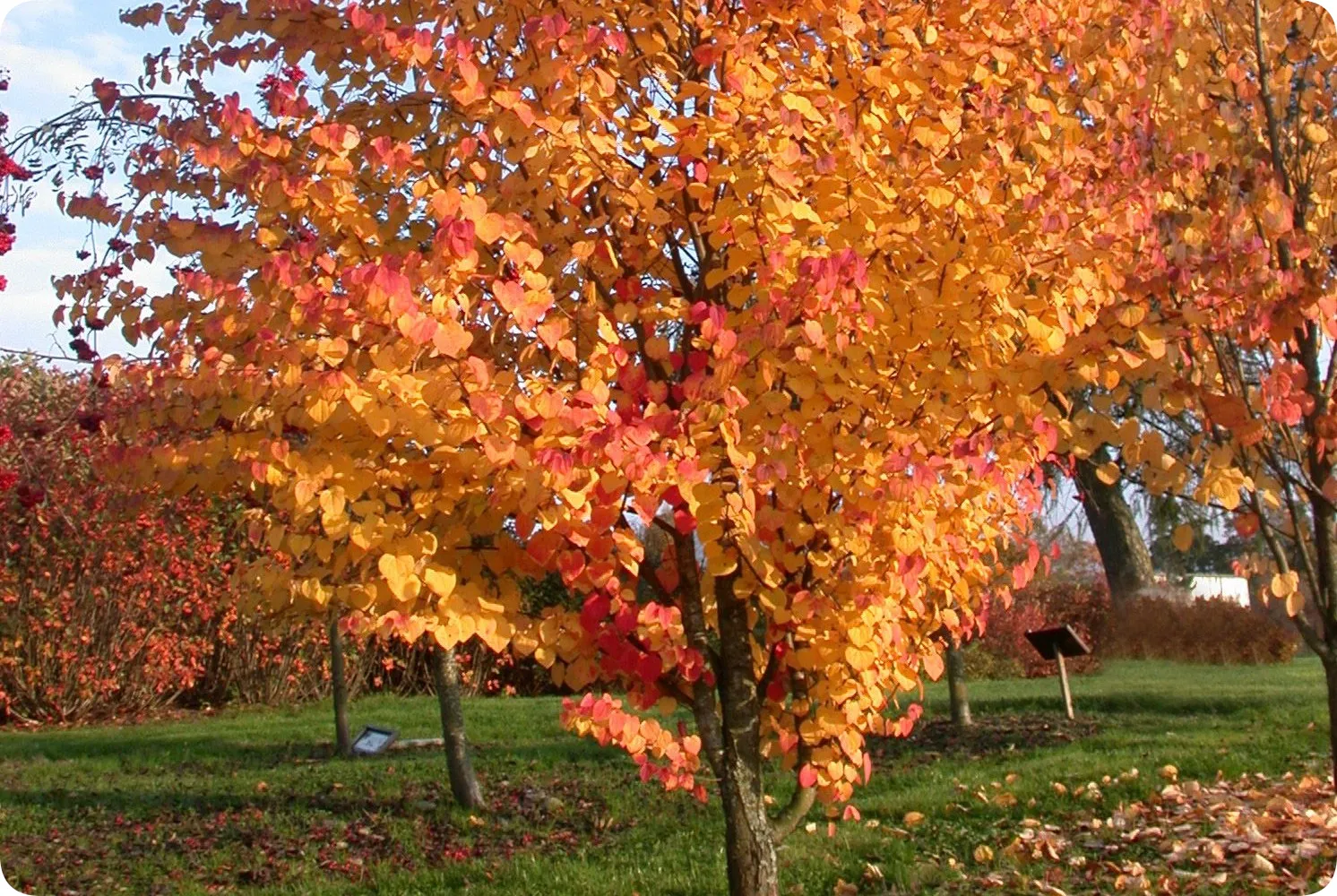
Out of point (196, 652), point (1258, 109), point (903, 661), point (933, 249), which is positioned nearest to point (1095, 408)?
point (933, 249)

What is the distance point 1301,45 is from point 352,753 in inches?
281

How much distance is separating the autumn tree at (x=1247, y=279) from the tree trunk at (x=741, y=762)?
1105 millimetres

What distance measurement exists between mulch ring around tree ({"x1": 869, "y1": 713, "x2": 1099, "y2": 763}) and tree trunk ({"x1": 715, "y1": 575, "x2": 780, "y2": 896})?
458 cm

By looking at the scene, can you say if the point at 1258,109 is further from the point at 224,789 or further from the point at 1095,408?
the point at 224,789

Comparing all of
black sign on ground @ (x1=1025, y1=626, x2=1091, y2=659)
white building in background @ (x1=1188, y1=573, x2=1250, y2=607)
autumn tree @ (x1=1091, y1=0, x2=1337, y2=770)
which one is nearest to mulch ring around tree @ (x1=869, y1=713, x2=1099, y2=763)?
black sign on ground @ (x1=1025, y1=626, x2=1091, y2=659)

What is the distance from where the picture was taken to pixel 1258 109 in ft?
12.9

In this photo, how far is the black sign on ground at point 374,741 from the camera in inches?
339

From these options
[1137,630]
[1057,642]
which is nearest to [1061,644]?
[1057,642]

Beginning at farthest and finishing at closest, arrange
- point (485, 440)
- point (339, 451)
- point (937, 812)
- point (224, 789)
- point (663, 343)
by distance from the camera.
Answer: point (224, 789) < point (937, 812) < point (663, 343) < point (339, 451) < point (485, 440)

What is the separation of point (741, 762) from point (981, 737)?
5.74m

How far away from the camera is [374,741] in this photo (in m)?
8.70

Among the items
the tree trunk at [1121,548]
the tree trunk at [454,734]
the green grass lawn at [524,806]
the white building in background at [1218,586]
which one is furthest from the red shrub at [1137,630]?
the tree trunk at [454,734]

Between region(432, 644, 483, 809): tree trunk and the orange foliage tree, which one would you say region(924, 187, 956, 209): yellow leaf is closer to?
the orange foliage tree

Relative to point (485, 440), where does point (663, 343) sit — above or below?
above
